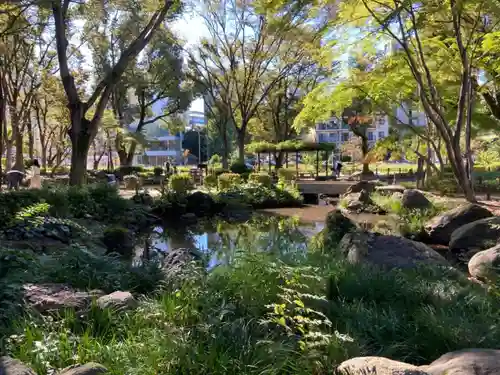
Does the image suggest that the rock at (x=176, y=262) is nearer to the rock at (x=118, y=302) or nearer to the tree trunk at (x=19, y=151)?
the rock at (x=118, y=302)

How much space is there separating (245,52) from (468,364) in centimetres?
2470

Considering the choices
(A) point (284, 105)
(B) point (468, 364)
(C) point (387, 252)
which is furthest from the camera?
(A) point (284, 105)

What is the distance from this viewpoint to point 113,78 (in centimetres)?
1337

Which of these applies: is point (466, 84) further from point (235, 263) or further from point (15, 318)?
point (15, 318)

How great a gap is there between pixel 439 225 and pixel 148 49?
2625 centimetres

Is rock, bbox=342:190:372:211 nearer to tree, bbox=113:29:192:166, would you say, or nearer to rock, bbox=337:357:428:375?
rock, bbox=337:357:428:375

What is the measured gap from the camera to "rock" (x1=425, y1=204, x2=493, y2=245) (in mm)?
9852

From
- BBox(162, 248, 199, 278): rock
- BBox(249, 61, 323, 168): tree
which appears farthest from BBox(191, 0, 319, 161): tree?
BBox(162, 248, 199, 278): rock

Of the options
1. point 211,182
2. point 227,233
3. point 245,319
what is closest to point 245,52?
point 211,182

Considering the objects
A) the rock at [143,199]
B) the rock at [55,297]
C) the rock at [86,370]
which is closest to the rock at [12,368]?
the rock at [86,370]

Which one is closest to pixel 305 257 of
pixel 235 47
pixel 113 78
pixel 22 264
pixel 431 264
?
pixel 431 264

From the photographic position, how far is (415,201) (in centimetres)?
1295

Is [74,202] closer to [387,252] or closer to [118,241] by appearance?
[118,241]

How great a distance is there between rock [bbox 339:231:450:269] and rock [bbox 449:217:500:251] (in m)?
2.07
